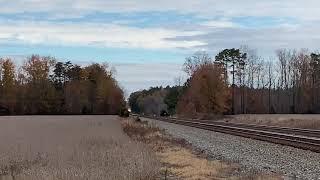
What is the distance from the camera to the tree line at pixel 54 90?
152375 mm

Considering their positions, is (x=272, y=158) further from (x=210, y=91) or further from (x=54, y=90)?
(x=54, y=90)

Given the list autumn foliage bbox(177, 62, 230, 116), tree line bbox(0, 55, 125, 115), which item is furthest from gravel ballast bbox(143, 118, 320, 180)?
tree line bbox(0, 55, 125, 115)

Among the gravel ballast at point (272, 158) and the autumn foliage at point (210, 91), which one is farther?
the autumn foliage at point (210, 91)

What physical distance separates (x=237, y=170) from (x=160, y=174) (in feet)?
9.55

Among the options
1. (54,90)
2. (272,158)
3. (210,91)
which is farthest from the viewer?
(54,90)

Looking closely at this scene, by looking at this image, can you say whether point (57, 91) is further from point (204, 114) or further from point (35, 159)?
point (35, 159)

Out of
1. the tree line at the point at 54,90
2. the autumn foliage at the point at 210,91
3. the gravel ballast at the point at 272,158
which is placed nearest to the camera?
the gravel ballast at the point at 272,158

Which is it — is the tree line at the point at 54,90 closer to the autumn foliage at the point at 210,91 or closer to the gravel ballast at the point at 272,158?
the autumn foliage at the point at 210,91

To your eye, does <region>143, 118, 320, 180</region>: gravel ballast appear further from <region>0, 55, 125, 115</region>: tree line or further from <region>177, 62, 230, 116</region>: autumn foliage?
<region>0, 55, 125, 115</region>: tree line

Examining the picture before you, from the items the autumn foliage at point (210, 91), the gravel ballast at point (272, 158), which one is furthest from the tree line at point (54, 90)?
the gravel ballast at point (272, 158)

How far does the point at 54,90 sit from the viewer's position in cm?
15738

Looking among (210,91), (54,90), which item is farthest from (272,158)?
(54,90)

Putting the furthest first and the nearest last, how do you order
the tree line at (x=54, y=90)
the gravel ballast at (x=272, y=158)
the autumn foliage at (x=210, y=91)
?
the tree line at (x=54, y=90) < the autumn foliage at (x=210, y=91) < the gravel ballast at (x=272, y=158)

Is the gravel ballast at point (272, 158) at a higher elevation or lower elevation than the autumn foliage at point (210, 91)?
lower
